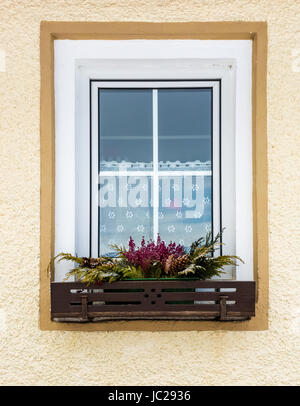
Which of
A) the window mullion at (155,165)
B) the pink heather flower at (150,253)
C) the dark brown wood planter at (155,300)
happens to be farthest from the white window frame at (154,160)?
the dark brown wood planter at (155,300)

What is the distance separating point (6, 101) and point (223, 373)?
5.13 ft

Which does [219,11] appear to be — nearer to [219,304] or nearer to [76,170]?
[76,170]

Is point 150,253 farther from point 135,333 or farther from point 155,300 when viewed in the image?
point 135,333

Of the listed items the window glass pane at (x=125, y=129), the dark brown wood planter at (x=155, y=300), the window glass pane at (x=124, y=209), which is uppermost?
the window glass pane at (x=125, y=129)

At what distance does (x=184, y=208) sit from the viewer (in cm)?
203

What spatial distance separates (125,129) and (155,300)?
85cm

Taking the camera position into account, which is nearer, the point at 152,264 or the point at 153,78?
the point at 152,264

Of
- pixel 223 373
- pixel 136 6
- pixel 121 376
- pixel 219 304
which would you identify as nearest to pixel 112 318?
pixel 121 376

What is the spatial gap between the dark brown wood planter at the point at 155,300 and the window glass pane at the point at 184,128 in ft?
2.01

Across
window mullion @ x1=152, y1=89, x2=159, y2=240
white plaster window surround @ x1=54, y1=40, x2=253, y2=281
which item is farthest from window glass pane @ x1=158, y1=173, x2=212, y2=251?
white plaster window surround @ x1=54, y1=40, x2=253, y2=281

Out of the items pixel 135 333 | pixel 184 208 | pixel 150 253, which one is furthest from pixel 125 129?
pixel 135 333

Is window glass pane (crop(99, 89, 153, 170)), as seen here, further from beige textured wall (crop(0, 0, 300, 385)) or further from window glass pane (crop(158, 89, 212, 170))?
beige textured wall (crop(0, 0, 300, 385))

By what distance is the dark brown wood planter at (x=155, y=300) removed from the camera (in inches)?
67.3

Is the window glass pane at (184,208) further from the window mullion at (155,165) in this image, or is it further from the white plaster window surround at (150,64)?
the white plaster window surround at (150,64)
